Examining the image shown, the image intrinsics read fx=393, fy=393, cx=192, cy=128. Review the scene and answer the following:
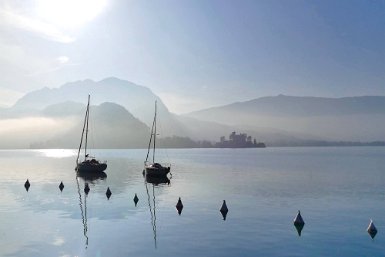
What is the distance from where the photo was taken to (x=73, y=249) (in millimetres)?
38000

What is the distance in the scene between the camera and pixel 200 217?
54594mm

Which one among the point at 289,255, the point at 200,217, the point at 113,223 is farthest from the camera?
the point at 200,217

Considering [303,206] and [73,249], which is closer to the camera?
[73,249]

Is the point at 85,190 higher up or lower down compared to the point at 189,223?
higher up

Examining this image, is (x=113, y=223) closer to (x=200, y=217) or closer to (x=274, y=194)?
(x=200, y=217)

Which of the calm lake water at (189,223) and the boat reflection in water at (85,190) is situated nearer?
the calm lake water at (189,223)

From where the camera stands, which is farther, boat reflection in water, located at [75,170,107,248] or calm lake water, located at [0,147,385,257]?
boat reflection in water, located at [75,170,107,248]

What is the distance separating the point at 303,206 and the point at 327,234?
2048 centimetres

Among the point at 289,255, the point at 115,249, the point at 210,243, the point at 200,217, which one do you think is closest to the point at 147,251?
the point at 115,249

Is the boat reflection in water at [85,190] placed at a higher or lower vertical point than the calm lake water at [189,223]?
higher

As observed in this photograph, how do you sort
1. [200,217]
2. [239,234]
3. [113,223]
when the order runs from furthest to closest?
[200,217] < [113,223] < [239,234]

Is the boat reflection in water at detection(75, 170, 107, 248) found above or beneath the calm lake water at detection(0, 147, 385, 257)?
above

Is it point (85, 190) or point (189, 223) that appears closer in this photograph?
point (189, 223)

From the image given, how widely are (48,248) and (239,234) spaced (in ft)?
66.3
